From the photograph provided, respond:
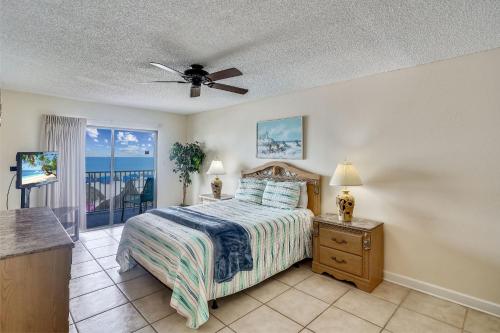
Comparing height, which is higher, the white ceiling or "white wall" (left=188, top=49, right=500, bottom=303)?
the white ceiling

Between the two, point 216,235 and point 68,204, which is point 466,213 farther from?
point 68,204

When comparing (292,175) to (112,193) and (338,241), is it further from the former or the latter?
(112,193)

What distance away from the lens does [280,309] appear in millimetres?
2346

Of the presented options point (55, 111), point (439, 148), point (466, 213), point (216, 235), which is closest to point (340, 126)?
point (439, 148)

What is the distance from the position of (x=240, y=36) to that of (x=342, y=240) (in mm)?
2371

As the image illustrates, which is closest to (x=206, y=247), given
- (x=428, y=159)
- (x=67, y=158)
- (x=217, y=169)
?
(x=428, y=159)

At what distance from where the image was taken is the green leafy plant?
208 inches

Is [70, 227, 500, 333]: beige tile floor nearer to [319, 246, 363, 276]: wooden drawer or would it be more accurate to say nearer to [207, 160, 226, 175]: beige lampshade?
[319, 246, 363, 276]: wooden drawer

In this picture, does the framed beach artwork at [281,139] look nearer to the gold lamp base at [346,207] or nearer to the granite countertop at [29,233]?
the gold lamp base at [346,207]

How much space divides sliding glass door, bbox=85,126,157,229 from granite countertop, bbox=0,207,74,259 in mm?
3078

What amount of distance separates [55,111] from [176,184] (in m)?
2.68

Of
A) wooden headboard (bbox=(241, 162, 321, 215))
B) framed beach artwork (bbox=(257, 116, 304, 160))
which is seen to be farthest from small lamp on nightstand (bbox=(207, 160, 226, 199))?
framed beach artwork (bbox=(257, 116, 304, 160))

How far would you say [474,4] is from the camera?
5.42ft

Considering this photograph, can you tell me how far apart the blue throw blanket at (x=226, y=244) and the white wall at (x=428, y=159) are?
1.48 metres
